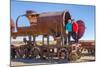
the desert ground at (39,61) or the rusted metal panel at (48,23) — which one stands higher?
the rusted metal panel at (48,23)

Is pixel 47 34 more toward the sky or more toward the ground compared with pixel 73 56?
more toward the sky

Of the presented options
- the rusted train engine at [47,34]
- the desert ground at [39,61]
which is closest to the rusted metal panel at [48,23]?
the rusted train engine at [47,34]

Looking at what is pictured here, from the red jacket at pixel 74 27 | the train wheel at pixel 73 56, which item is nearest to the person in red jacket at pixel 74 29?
the red jacket at pixel 74 27

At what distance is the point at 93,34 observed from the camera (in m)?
2.65

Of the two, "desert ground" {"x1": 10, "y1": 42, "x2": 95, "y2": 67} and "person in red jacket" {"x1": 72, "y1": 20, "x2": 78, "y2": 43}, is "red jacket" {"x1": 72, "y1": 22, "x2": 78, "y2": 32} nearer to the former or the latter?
"person in red jacket" {"x1": 72, "y1": 20, "x2": 78, "y2": 43}

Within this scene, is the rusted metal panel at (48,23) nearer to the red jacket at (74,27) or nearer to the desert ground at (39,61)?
the red jacket at (74,27)

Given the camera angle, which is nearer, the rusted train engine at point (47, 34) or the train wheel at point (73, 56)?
the rusted train engine at point (47, 34)

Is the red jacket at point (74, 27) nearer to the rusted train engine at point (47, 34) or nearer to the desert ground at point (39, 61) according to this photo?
the rusted train engine at point (47, 34)

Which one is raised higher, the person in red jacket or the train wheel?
the person in red jacket

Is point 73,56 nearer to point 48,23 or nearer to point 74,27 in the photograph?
point 74,27

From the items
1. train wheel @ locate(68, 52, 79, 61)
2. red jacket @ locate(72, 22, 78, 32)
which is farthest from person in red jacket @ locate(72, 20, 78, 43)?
train wheel @ locate(68, 52, 79, 61)

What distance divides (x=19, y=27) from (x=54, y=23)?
1.25 ft

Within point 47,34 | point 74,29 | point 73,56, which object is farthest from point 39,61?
point 74,29

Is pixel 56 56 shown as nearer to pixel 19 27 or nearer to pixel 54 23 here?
pixel 54 23
